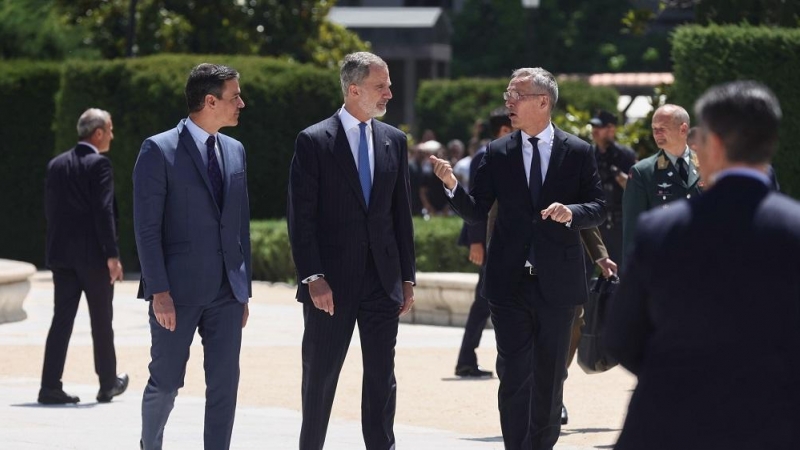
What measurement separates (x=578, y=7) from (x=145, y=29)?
26.7m

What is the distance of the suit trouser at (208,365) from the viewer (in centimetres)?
670

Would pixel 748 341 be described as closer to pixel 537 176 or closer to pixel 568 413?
pixel 537 176

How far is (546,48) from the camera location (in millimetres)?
51562

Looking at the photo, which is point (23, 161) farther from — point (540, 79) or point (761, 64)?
point (540, 79)

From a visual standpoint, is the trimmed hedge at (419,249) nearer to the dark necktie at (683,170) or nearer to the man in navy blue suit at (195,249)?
the dark necktie at (683,170)

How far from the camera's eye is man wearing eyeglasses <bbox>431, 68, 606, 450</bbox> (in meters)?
7.16

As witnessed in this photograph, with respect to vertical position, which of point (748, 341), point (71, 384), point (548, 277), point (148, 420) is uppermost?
point (748, 341)

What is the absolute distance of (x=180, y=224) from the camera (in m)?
6.67

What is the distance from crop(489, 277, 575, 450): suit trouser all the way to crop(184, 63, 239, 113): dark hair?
157cm

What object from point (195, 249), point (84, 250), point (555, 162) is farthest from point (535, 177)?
point (84, 250)

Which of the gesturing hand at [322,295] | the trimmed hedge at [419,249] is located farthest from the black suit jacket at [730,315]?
the trimmed hedge at [419,249]

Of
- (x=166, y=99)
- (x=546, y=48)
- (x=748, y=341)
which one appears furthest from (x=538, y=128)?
(x=546, y=48)

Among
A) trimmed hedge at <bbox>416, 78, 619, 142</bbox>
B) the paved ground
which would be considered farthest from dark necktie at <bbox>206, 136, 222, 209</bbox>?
trimmed hedge at <bbox>416, 78, 619, 142</bbox>

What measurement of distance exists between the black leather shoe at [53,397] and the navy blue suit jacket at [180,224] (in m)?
3.20
